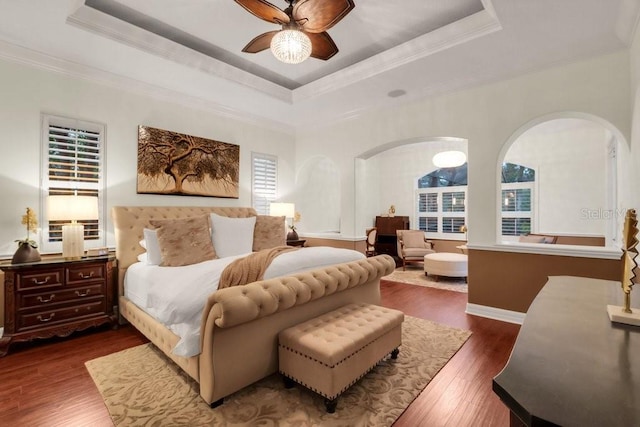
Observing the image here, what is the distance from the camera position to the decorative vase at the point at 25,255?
112 inches

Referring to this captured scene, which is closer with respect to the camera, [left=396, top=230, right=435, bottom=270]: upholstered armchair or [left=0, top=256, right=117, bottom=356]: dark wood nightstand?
[left=0, top=256, right=117, bottom=356]: dark wood nightstand

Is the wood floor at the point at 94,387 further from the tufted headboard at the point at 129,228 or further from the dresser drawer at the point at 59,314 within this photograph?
the tufted headboard at the point at 129,228

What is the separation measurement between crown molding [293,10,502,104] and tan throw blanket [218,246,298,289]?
2.60 meters

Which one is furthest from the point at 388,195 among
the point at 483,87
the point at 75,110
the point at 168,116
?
the point at 75,110

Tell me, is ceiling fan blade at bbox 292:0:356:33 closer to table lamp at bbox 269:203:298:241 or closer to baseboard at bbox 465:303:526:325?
table lamp at bbox 269:203:298:241

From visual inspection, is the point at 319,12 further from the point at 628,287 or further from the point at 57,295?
the point at 57,295

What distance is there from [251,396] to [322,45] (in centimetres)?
290

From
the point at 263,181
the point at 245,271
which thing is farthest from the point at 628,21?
the point at 263,181

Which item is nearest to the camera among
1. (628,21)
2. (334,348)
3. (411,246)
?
(334,348)

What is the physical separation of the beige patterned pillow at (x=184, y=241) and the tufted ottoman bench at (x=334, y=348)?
5.10ft

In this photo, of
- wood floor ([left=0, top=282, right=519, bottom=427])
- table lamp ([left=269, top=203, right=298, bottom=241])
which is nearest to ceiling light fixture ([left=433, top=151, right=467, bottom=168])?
table lamp ([left=269, top=203, right=298, bottom=241])

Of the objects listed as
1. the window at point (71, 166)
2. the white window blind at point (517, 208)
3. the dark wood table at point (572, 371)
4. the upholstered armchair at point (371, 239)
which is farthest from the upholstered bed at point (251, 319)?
the white window blind at point (517, 208)

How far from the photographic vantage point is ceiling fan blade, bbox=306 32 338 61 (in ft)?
8.51

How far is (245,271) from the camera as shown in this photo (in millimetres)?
2391
